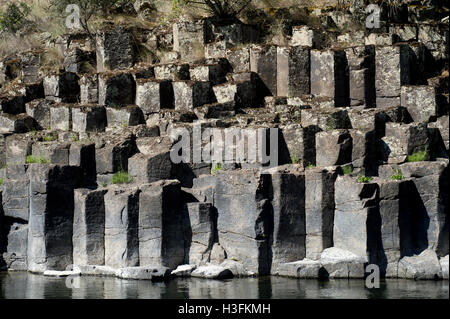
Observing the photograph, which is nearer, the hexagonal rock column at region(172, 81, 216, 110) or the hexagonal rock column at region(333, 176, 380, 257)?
the hexagonal rock column at region(333, 176, 380, 257)

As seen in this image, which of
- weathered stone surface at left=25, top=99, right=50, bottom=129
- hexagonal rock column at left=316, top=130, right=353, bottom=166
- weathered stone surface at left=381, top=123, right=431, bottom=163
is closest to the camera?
hexagonal rock column at left=316, top=130, right=353, bottom=166

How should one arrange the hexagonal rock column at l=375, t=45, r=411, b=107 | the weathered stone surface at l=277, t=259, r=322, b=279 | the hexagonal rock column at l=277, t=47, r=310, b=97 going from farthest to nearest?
the hexagonal rock column at l=277, t=47, r=310, b=97
the hexagonal rock column at l=375, t=45, r=411, b=107
the weathered stone surface at l=277, t=259, r=322, b=279

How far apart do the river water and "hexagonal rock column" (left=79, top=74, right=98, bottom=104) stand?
24.7 ft

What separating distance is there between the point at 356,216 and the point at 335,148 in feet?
7.54

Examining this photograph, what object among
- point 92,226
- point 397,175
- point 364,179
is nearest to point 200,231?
point 92,226

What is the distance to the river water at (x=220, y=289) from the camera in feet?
92.2

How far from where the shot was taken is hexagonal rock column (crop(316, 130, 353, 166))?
31.9 meters

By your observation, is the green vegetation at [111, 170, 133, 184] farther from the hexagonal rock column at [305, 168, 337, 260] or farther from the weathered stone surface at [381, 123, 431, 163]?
the weathered stone surface at [381, 123, 431, 163]

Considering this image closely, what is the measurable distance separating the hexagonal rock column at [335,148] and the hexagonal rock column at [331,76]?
3.44m

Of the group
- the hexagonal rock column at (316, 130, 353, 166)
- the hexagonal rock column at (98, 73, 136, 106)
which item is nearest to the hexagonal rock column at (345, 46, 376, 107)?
the hexagonal rock column at (316, 130, 353, 166)

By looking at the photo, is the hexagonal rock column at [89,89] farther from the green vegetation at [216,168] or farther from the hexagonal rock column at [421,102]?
the hexagonal rock column at [421,102]

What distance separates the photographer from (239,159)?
32.7 metres
